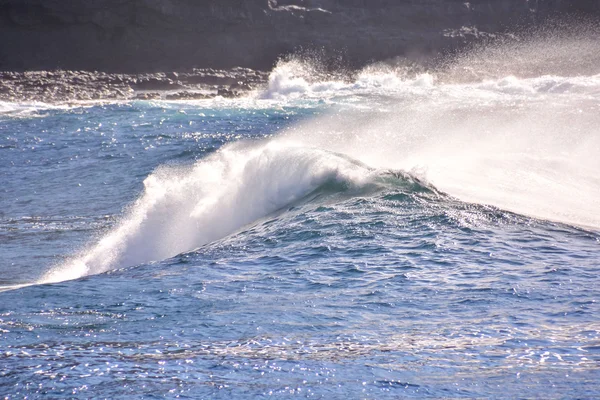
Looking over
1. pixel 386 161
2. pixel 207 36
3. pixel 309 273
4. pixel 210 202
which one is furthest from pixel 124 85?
pixel 309 273

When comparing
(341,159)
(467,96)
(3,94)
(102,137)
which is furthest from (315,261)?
(3,94)

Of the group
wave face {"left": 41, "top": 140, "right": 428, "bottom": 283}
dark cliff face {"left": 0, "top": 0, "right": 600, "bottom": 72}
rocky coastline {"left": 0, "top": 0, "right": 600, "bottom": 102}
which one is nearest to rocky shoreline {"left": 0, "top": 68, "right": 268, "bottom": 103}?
rocky coastline {"left": 0, "top": 0, "right": 600, "bottom": 102}

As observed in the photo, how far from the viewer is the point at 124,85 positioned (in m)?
38.5

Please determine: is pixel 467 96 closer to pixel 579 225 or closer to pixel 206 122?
pixel 206 122

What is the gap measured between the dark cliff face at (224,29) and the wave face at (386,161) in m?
9.58

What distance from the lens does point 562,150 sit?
1730cm

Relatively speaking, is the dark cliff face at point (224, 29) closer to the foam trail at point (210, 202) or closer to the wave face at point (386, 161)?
the wave face at point (386, 161)

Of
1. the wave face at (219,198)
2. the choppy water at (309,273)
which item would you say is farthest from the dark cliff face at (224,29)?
the wave face at (219,198)

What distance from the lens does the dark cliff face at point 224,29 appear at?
43.3 metres

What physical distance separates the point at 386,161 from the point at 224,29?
1335 inches

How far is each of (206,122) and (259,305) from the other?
2031 cm

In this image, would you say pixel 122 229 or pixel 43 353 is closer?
pixel 43 353

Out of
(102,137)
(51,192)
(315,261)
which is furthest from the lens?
(102,137)

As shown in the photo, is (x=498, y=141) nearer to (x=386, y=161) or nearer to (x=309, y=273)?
(x=386, y=161)
